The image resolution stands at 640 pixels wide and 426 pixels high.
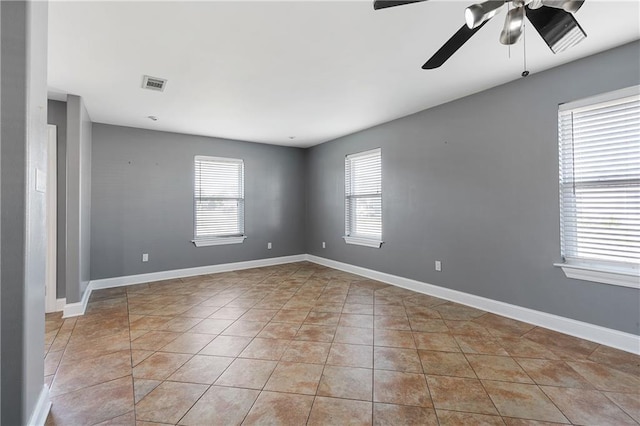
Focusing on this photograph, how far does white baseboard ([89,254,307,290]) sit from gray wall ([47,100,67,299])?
0.82 meters

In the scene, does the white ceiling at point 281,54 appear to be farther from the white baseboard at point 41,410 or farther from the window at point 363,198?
the white baseboard at point 41,410

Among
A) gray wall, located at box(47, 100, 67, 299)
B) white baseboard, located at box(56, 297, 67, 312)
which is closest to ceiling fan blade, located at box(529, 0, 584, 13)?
gray wall, located at box(47, 100, 67, 299)

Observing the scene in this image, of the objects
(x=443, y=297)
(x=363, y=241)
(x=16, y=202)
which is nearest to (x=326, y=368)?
(x=16, y=202)

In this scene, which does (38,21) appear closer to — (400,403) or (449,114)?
(400,403)

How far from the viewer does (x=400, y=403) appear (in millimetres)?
1751

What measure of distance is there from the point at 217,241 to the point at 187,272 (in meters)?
0.72

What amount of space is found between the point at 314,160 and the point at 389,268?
284cm

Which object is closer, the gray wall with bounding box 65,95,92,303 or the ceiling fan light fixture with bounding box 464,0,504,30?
the ceiling fan light fixture with bounding box 464,0,504,30

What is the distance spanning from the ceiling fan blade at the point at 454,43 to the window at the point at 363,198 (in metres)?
2.79

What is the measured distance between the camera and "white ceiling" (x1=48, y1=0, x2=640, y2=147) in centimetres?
195

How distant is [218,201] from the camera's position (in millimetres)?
5371

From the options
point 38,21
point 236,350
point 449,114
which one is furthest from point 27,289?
point 449,114

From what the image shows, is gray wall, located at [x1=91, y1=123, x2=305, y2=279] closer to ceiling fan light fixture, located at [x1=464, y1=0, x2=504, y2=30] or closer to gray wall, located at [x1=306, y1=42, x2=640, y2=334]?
gray wall, located at [x1=306, y1=42, x2=640, y2=334]

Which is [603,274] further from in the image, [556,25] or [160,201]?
[160,201]
